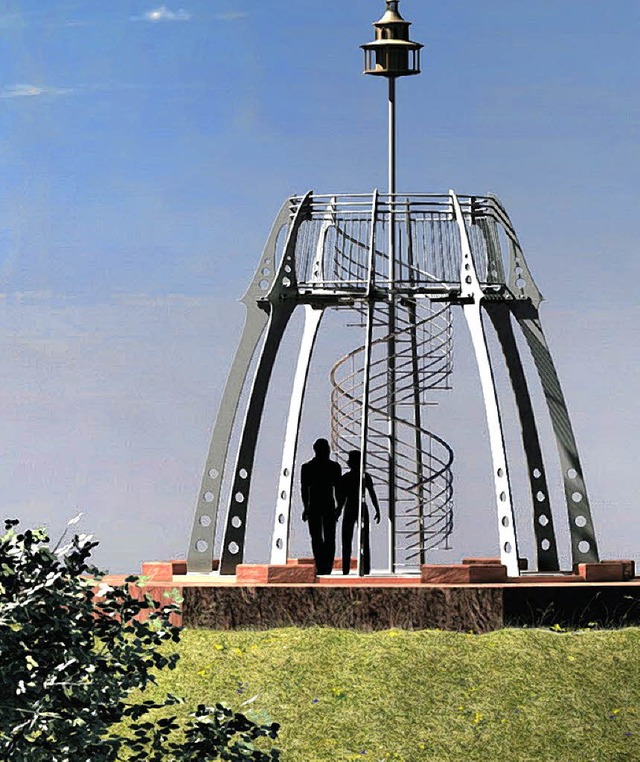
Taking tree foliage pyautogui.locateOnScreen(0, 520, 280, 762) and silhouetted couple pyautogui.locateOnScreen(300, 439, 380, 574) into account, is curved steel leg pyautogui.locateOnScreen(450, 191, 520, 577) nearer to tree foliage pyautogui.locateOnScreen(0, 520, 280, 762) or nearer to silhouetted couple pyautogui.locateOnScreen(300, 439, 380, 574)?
silhouetted couple pyautogui.locateOnScreen(300, 439, 380, 574)

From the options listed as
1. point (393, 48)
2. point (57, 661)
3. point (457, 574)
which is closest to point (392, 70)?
point (393, 48)

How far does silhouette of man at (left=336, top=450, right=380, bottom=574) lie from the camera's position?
23.1 metres

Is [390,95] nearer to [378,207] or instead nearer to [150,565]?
[378,207]

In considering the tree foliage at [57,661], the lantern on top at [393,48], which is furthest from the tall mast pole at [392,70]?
the tree foliage at [57,661]

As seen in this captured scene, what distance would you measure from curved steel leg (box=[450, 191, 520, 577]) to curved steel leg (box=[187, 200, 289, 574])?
288cm

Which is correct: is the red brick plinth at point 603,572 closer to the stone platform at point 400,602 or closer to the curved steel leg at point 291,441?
the stone platform at point 400,602

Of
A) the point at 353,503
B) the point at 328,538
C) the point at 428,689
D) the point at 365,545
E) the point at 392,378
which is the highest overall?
the point at 392,378

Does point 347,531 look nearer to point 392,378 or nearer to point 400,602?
point 392,378

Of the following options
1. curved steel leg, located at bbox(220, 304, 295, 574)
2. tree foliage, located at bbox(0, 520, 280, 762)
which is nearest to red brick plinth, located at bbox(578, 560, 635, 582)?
curved steel leg, located at bbox(220, 304, 295, 574)

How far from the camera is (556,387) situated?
958 inches

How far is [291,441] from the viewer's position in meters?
23.8

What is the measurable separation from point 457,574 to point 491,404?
8.30 feet

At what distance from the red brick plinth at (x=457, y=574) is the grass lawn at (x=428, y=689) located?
95cm

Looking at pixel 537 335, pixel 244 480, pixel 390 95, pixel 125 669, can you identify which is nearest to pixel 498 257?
pixel 537 335
